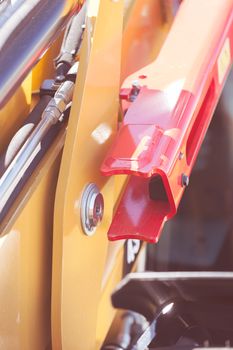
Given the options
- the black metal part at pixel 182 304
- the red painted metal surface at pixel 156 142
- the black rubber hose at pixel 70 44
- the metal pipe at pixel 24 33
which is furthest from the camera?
the black metal part at pixel 182 304

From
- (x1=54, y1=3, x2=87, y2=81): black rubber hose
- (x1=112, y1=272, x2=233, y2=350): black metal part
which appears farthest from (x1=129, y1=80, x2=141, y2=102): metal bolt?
(x1=112, y1=272, x2=233, y2=350): black metal part

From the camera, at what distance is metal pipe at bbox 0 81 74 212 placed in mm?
822

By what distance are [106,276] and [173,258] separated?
36 centimetres

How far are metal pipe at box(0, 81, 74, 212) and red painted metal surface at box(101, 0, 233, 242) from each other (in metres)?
0.09

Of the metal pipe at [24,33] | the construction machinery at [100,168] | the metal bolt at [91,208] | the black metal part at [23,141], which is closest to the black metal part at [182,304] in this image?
the construction machinery at [100,168]

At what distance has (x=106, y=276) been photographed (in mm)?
1139

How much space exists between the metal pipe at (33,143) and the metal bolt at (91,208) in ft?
0.32

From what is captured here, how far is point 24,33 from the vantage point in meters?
0.80

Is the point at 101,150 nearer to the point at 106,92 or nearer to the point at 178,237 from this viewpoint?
the point at 106,92

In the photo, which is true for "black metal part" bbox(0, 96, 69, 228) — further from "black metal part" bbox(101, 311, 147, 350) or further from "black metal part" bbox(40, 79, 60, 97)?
"black metal part" bbox(101, 311, 147, 350)

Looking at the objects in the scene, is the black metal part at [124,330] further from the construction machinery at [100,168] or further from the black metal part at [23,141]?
the black metal part at [23,141]

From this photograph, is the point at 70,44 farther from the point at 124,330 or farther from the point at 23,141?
the point at 124,330

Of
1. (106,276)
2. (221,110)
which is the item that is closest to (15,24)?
(106,276)

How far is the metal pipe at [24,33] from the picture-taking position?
2.52 ft
